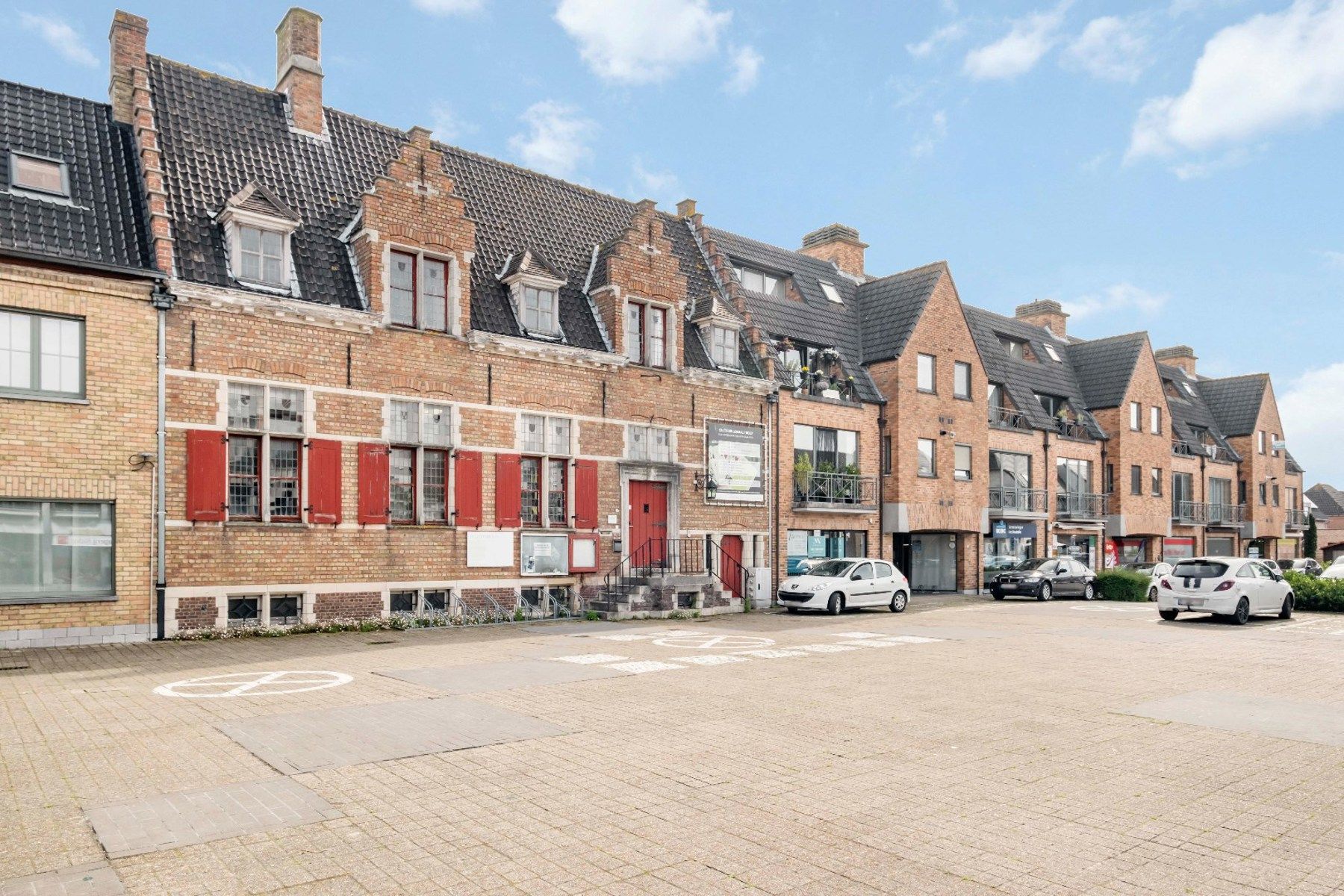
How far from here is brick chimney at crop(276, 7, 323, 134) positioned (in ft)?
69.6

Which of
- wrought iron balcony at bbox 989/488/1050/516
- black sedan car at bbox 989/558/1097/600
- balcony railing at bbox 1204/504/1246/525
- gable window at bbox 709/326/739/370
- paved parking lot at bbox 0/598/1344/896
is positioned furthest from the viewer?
balcony railing at bbox 1204/504/1246/525

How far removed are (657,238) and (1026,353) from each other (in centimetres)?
2264

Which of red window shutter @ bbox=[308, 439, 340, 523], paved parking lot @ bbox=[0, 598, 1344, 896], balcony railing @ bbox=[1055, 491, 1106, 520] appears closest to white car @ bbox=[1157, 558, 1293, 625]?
paved parking lot @ bbox=[0, 598, 1344, 896]

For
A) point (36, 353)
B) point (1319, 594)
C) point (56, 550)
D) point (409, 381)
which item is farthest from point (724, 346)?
point (1319, 594)

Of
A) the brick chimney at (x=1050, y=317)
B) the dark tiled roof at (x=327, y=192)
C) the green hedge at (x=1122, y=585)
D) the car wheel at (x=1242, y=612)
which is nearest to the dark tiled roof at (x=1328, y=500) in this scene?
the brick chimney at (x=1050, y=317)

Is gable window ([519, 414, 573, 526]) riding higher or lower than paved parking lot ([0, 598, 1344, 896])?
higher

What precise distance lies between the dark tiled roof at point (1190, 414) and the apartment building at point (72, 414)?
147 feet

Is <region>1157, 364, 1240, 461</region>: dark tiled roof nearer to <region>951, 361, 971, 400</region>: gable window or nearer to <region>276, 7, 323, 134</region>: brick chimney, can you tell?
<region>951, 361, 971, 400</region>: gable window

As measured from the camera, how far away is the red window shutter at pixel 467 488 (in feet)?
65.8

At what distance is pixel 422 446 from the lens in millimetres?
19641

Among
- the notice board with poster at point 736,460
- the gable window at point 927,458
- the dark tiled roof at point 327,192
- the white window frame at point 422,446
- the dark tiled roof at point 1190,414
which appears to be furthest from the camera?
the dark tiled roof at point 1190,414

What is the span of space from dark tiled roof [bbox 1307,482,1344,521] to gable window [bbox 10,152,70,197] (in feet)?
304

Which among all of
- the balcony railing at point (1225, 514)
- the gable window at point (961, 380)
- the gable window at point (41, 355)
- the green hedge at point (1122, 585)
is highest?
the gable window at point (961, 380)

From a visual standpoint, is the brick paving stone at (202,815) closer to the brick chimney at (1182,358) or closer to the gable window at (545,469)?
the gable window at (545,469)
